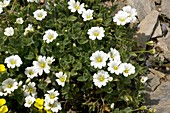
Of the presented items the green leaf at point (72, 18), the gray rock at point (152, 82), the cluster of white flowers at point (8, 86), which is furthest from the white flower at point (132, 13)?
the cluster of white flowers at point (8, 86)

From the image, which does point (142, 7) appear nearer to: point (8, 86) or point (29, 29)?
point (29, 29)

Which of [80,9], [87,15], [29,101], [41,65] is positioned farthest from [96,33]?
[29,101]

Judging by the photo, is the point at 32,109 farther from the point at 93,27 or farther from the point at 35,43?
the point at 93,27

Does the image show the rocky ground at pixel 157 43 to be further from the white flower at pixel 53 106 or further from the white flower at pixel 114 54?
the white flower at pixel 53 106

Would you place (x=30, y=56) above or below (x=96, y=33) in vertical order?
below

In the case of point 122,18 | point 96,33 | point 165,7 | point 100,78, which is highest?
point 165,7

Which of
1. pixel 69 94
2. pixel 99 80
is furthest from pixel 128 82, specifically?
pixel 69 94
